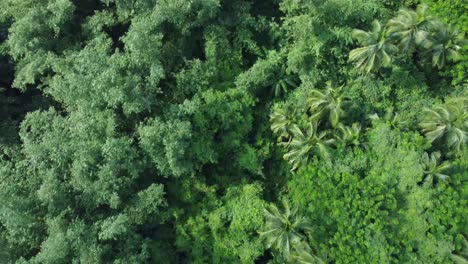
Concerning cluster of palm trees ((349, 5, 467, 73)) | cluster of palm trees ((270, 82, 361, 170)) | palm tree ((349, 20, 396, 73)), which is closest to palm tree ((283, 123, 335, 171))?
cluster of palm trees ((270, 82, 361, 170))

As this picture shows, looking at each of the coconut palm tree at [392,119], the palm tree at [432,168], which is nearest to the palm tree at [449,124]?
the palm tree at [432,168]

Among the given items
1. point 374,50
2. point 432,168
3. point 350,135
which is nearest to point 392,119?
point 350,135

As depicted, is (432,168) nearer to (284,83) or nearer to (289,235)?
(289,235)

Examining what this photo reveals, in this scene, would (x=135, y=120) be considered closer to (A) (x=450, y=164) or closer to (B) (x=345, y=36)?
(B) (x=345, y=36)

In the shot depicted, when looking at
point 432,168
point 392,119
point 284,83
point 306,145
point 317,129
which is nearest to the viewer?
point 432,168

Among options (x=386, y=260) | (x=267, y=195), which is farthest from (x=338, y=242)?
(x=267, y=195)

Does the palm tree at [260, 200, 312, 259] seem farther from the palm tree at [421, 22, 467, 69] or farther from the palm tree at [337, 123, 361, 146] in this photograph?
the palm tree at [421, 22, 467, 69]
